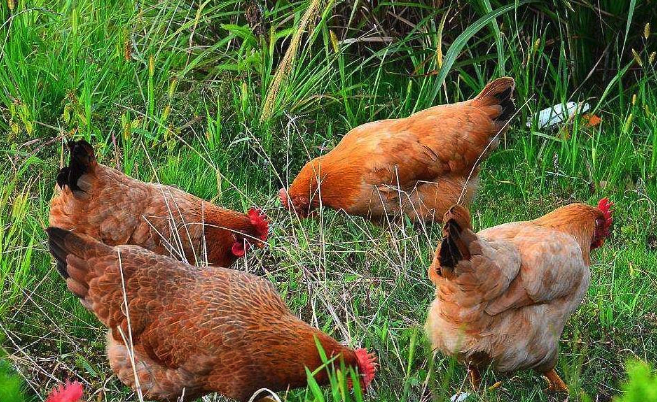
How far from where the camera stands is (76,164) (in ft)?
13.6

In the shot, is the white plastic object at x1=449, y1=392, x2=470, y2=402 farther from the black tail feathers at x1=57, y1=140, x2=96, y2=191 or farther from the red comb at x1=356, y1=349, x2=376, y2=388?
the black tail feathers at x1=57, y1=140, x2=96, y2=191

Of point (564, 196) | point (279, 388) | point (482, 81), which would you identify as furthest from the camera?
point (482, 81)

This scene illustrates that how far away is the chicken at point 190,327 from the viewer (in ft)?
10.8

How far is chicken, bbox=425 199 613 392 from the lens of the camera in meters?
3.63

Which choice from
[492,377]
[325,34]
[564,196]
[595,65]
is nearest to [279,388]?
[492,377]

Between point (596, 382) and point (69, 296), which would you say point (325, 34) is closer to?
point (69, 296)

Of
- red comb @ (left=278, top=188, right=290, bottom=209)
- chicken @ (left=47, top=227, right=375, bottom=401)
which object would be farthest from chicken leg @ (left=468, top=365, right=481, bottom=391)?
red comb @ (left=278, top=188, right=290, bottom=209)

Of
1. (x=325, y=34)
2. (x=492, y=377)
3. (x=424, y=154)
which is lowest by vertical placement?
(x=492, y=377)

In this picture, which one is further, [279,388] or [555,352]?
[555,352]

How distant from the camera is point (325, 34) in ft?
19.5

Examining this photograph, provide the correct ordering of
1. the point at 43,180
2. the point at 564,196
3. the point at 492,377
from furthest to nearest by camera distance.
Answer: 1. the point at 564,196
2. the point at 43,180
3. the point at 492,377

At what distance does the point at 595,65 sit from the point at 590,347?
244 cm

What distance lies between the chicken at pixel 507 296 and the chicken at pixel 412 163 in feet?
4.01

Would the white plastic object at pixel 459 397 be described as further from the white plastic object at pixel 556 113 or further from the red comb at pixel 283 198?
the white plastic object at pixel 556 113
